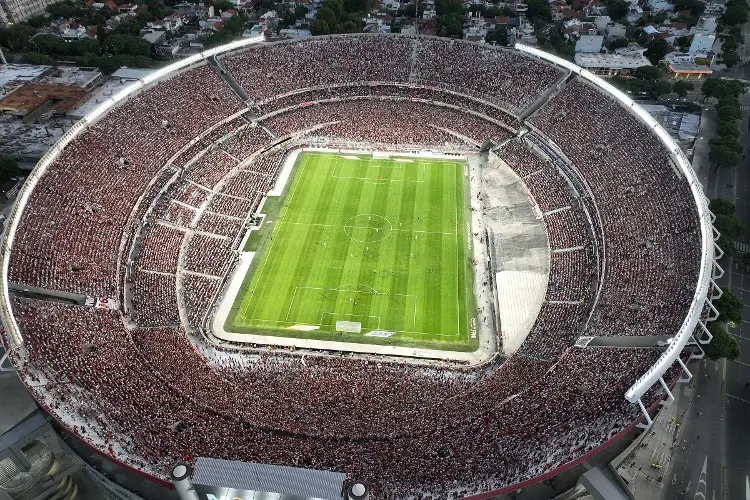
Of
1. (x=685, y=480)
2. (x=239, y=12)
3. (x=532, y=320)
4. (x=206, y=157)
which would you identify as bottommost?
(x=685, y=480)

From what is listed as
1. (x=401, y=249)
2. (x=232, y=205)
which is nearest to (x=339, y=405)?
(x=401, y=249)

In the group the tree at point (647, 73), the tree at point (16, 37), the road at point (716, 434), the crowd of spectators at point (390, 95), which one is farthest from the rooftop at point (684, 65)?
the tree at point (16, 37)

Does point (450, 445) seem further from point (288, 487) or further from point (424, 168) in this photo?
point (424, 168)

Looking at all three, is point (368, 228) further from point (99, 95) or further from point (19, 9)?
point (19, 9)

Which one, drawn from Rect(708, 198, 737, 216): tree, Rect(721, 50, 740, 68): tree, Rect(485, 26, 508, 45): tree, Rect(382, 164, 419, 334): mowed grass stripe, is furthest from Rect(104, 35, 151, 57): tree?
Rect(721, 50, 740, 68): tree

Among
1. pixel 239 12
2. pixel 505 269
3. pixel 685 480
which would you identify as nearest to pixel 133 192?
pixel 505 269

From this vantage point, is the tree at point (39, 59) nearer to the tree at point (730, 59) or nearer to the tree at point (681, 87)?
the tree at point (681, 87)
